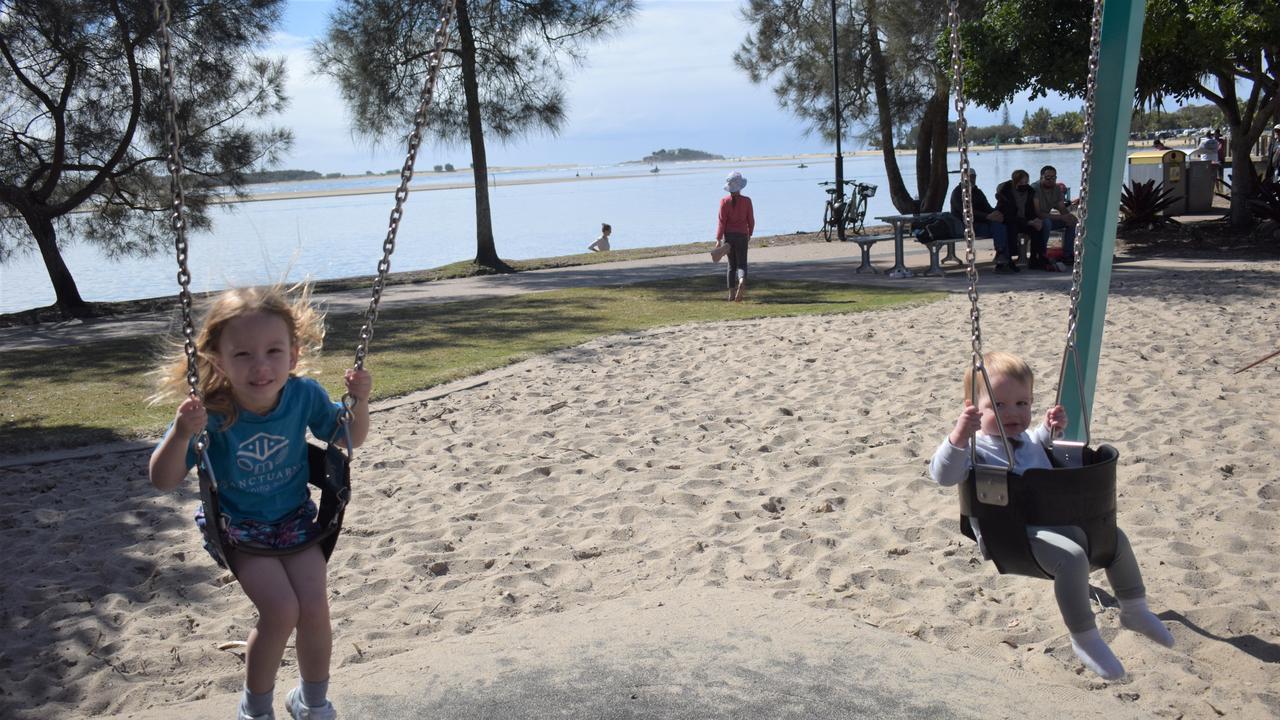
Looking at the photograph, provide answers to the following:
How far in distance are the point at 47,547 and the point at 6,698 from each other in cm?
155

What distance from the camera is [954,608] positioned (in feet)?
12.9

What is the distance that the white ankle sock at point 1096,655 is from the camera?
3031 millimetres

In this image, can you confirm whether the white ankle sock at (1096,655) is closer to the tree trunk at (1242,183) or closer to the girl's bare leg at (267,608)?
the girl's bare leg at (267,608)

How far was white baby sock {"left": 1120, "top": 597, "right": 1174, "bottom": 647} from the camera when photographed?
3.33m

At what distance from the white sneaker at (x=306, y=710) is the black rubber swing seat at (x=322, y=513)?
1.30 feet

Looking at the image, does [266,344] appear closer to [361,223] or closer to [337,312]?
[337,312]

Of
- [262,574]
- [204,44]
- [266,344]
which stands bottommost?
[262,574]

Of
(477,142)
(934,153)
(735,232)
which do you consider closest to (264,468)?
(735,232)

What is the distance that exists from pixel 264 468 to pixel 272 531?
170mm

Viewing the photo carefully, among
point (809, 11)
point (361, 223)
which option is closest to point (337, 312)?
point (809, 11)

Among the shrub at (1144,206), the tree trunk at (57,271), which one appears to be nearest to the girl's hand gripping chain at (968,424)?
the tree trunk at (57,271)

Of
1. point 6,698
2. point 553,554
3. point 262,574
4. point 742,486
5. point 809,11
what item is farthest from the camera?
point 809,11

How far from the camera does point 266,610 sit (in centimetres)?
278

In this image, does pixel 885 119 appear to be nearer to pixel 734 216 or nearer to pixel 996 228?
pixel 996 228
